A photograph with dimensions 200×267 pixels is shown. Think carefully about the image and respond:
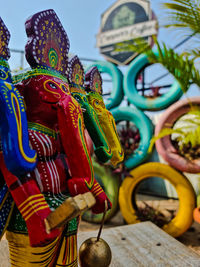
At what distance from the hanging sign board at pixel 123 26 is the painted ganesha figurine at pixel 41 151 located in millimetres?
3543

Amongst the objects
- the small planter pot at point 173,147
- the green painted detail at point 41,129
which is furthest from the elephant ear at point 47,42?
the small planter pot at point 173,147

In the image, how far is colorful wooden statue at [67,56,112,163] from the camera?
1159 millimetres

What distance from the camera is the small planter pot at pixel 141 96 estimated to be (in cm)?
343

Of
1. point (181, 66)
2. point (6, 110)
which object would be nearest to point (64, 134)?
point (6, 110)

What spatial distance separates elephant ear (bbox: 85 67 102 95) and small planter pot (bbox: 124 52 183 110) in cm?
222

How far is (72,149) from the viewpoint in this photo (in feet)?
3.18

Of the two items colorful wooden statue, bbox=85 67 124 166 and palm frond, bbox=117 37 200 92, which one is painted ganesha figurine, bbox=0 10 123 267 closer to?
colorful wooden statue, bbox=85 67 124 166

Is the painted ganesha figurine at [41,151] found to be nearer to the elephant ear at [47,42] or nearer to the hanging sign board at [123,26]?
the elephant ear at [47,42]

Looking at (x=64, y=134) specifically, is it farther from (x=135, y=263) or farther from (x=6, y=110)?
(x=135, y=263)

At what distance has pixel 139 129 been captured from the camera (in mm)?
3707

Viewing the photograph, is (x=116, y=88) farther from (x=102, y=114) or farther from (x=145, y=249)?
(x=102, y=114)

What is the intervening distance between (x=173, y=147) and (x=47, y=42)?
102 inches

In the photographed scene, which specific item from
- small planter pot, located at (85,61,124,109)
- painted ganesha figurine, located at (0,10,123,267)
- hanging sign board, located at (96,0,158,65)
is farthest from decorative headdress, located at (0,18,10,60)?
hanging sign board, located at (96,0,158,65)

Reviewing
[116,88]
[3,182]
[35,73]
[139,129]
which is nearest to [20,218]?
[3,182]
